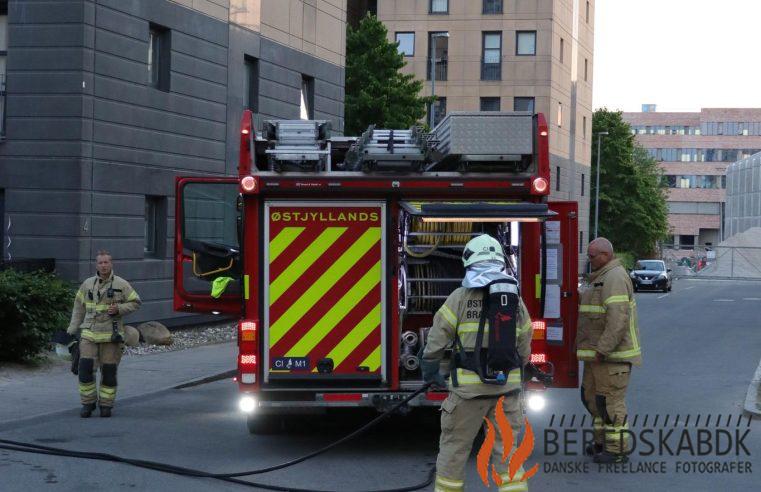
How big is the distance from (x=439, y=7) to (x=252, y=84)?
34316mm

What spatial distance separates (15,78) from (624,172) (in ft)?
199

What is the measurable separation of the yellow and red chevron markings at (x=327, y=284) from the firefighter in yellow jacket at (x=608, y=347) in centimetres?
180

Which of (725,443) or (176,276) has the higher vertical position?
(176,276)

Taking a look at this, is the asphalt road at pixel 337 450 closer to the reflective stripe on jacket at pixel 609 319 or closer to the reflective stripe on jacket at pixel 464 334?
the reflective stripe on jacket at pixel 609 319

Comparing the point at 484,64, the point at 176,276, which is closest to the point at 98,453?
the point at 176,276

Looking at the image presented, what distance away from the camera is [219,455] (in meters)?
10.1

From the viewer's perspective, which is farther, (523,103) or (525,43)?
(523,103)

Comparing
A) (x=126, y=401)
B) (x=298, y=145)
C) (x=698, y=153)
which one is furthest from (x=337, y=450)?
(x=698, y=153)

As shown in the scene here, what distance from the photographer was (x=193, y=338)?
21.8m

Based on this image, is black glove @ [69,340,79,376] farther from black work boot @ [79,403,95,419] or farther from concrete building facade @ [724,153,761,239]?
concrete building facade @ [724,153,761,239]

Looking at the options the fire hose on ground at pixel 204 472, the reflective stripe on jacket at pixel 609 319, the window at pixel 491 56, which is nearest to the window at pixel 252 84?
the fire hose on ground at pixel 204 472

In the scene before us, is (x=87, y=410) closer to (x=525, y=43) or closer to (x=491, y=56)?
(x=525, y=43)

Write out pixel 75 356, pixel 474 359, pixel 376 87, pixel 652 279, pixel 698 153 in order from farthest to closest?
pixel 698 153 → pixel 652 279 → pixel 376 87 → pixel 75 356 → pixel 474 359

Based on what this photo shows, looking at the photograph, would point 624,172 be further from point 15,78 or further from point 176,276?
point 176,276
